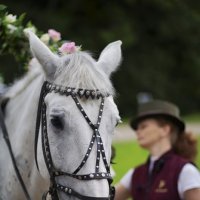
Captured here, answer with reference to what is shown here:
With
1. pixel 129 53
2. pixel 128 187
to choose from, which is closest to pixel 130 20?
pixel 129 53

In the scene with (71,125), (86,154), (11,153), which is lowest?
(11,153)

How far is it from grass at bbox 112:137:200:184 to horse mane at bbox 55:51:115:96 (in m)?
7.87

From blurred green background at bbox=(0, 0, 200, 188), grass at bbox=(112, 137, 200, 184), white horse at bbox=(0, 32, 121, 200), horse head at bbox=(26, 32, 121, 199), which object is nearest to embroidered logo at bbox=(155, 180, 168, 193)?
white horse at bbox=(0, 32, 121, 200)

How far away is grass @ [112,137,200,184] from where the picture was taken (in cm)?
1335

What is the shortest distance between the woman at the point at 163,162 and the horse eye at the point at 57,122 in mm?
1547

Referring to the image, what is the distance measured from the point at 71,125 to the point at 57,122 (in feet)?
0.32

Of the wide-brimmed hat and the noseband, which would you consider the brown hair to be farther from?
the noseband

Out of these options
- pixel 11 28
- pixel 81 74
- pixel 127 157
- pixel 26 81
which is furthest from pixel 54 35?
pixel 127 157

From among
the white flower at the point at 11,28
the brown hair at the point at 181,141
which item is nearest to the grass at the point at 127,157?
the brown hair at the point at 181,141

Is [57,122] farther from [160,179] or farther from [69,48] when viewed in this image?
[160,179]

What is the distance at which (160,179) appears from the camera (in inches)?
202

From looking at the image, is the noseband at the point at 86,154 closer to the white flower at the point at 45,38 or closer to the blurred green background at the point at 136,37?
the white flower at the point at 45,38

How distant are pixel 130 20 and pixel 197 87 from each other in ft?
20.1

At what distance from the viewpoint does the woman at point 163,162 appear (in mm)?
Answer: 5004
